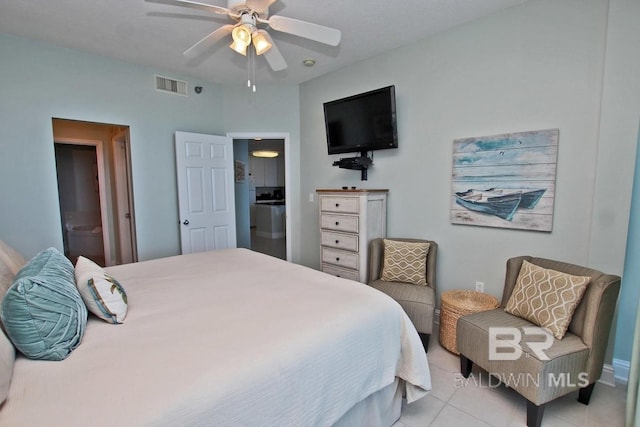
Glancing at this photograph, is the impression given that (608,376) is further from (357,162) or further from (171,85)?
(171,85)

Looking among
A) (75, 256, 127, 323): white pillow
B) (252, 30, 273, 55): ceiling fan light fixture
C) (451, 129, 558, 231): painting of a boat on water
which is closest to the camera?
(75, 256, 127, 323): white pillow

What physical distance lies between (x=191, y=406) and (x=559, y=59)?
2.94 metres

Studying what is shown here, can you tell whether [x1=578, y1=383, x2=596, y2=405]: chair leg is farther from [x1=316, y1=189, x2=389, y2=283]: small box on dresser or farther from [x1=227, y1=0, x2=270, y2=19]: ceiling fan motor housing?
[x1=227, y1=0, x2=270, y2=19]: ceiling fan motor housing

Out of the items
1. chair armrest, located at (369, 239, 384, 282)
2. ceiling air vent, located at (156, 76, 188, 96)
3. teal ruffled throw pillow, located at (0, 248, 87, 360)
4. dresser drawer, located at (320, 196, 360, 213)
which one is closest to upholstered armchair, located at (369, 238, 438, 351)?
chair armrest, located at (369, 239, 384, 282)

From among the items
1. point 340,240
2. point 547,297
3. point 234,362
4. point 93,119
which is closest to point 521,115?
point 547,297

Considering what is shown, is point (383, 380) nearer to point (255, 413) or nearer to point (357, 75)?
point (255, 413)

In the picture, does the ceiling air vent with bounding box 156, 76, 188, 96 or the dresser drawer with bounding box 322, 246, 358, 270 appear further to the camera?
the ceiling air vent with bounding box 156, 76, 188, 96

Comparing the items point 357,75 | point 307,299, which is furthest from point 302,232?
point 307,299

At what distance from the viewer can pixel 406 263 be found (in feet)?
8.87

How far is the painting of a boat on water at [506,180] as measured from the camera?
86.4 inches

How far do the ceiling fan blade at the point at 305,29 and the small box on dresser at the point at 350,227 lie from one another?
4.42 feet

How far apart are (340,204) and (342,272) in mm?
703

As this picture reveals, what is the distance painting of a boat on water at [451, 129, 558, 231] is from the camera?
2.19m

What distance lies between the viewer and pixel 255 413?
3.20ft
